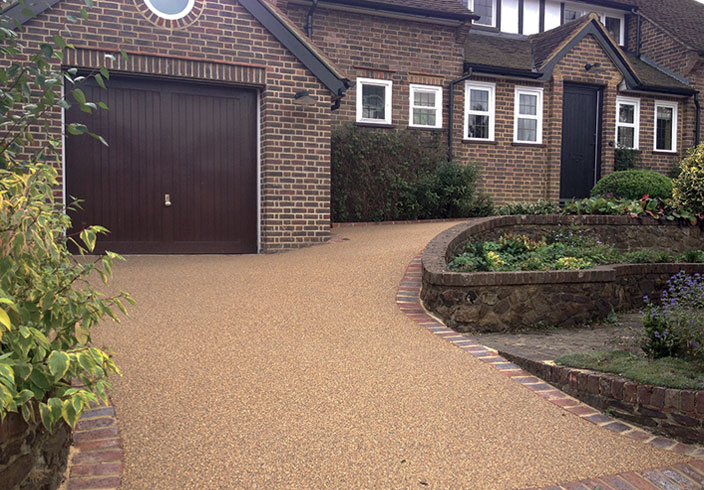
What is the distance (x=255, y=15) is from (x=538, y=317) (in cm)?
647

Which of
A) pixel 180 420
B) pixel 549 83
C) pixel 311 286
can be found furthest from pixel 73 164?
pixel 549 83

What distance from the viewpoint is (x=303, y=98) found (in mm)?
9914

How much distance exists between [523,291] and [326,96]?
555cm

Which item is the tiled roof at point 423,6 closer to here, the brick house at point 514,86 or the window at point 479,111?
the brick house at point 514,86

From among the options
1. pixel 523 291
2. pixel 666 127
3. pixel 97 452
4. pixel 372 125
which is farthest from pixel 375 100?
pixel 97 452

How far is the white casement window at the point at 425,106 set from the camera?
15.7 m

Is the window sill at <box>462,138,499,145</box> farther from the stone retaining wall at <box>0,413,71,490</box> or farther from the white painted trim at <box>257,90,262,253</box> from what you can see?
the stone retaining wall at <box>0,413,71,490</box>

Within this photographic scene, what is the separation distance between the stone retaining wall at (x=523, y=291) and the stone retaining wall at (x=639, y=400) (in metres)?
1.26

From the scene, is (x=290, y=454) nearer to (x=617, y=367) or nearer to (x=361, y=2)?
(x=617, y=367)

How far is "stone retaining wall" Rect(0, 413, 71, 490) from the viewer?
2566mm

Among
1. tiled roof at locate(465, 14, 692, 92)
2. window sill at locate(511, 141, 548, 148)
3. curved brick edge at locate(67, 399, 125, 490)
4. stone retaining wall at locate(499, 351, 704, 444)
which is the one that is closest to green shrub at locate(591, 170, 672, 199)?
window sill at locate(511, 141, 548, 148)

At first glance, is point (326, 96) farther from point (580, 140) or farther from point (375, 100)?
point (580, 140)

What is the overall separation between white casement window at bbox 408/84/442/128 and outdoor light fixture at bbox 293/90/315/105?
591 centimetres

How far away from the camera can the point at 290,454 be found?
138 inches
